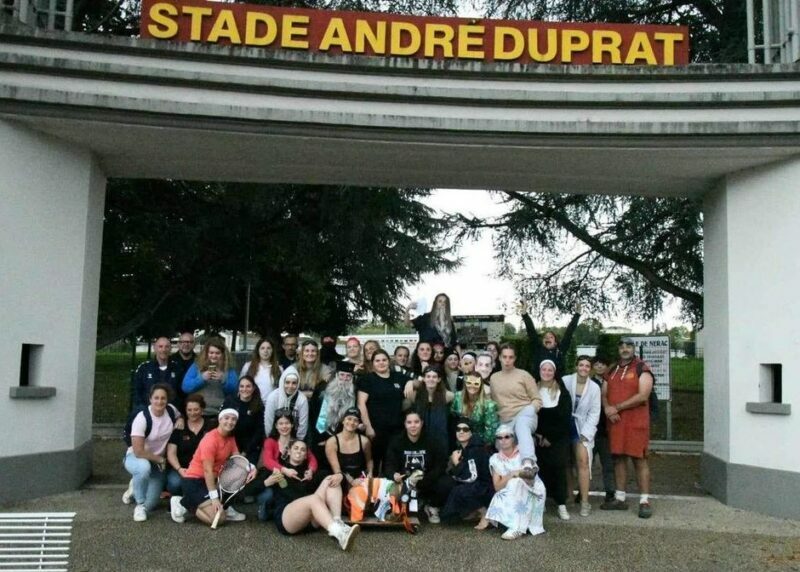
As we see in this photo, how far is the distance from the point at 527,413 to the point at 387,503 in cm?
162

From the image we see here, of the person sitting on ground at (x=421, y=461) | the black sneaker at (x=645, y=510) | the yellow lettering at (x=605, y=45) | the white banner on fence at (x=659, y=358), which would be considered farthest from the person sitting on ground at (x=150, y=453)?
the white banner on fence at (x=659, y=358)

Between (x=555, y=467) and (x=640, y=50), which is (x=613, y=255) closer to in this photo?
(x=640, y=50)

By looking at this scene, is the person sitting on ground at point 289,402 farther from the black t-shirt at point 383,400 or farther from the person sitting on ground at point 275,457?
the black t-shirt at point 383,400

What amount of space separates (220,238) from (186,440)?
7431 mm

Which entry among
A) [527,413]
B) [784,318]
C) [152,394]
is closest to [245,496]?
[152,394]

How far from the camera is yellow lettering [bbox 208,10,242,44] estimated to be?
8.39m

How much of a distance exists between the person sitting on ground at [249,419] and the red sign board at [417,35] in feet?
12.3

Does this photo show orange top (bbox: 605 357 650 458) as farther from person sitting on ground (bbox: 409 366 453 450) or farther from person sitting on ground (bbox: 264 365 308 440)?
Answer: person sitting on ground (bbox: 264 365 308 440)

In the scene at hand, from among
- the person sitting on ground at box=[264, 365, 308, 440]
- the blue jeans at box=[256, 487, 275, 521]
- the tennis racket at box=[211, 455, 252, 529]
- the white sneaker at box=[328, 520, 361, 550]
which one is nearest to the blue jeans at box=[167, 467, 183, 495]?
the tennis racket at box=[211, 455, 252, 529]

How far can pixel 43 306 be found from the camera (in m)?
7.71

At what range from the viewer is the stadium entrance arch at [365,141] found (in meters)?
7.51

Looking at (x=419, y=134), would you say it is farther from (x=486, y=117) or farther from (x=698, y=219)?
(x=698, y=219)

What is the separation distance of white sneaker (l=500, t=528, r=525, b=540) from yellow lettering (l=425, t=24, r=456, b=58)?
200 inches

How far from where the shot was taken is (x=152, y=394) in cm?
723
